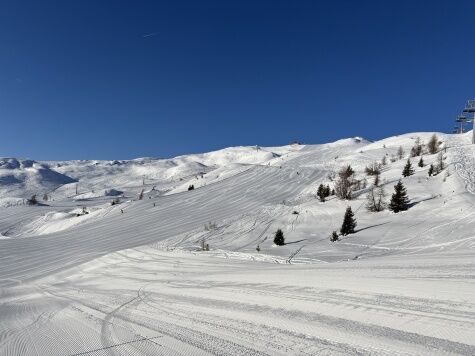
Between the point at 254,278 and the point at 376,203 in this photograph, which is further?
the point at 376,203

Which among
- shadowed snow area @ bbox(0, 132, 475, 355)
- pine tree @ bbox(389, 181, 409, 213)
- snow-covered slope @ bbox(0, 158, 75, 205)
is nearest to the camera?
shadowed snow area @ bbox(0, 132, 475, 355)

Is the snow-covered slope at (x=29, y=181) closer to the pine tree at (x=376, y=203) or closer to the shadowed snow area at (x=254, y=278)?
the shadowed snow area at (x=254, y=278)

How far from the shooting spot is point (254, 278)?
291 inches

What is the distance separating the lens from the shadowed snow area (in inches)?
164

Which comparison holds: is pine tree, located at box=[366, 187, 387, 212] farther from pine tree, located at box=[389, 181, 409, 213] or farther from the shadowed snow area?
pine tree, located at box=[389, 181, 409, 213]

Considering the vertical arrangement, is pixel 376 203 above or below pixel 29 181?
below

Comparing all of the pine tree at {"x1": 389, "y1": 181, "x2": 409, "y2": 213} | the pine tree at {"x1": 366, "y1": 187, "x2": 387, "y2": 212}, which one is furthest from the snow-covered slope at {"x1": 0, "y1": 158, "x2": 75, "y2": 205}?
the pine tree at {"x1": 389, "y1": 181, "x2": 409, "y2": 213}

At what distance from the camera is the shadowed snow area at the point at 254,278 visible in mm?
4156

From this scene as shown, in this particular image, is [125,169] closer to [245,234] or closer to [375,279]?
[245,234]

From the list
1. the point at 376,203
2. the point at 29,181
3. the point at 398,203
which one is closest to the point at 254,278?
the point at 398,203

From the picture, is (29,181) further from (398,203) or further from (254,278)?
(254,278)

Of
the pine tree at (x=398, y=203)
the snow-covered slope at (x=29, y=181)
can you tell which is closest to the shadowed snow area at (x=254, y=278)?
the pine tree at (x=398, y=203)

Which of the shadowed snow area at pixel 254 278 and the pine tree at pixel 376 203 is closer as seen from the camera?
the shadowed snow area at pixel 254 278

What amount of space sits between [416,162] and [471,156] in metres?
3.98
